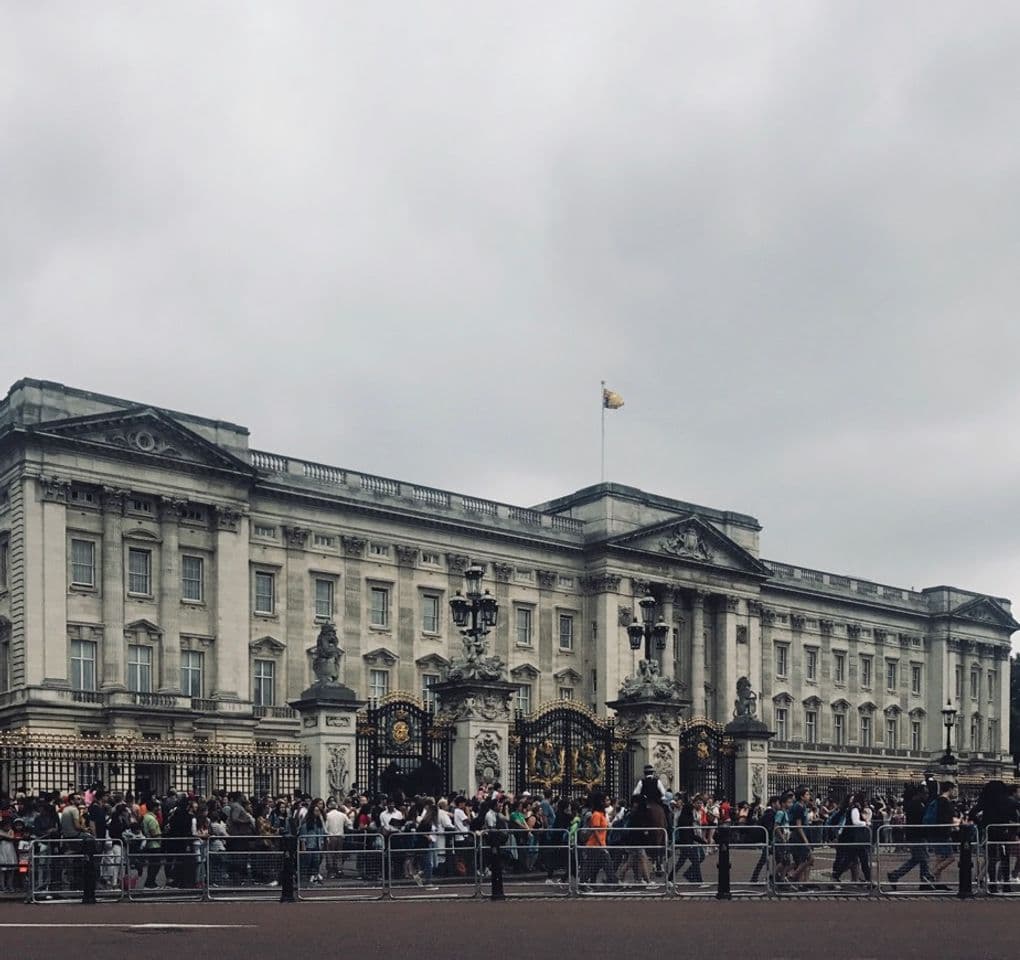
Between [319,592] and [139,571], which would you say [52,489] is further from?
[319,592]

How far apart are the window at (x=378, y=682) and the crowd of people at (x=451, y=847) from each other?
126 ft

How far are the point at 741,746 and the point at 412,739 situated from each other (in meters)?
11.1

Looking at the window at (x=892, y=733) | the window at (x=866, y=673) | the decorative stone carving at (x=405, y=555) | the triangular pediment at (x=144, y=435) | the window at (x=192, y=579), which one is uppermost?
the triangular pediment at (x=144, y=435)

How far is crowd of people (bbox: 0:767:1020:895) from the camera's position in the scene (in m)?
22.3

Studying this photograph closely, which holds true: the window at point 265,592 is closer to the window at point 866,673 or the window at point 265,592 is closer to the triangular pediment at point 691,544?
the triangular pediment at point 691,544

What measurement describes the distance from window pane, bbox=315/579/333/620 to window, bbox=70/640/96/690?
11302mm

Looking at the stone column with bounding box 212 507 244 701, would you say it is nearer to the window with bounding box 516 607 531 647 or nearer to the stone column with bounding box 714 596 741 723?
the window with bounding box 516 607 531 647

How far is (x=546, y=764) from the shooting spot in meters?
36.2

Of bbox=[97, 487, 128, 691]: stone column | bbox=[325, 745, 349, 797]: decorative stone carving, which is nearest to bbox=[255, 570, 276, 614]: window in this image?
bbox=[97, 487, 128, 691]: stone column

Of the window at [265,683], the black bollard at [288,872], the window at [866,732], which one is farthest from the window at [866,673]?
the black bollard at [288,872]

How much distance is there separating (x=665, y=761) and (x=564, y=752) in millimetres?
2731

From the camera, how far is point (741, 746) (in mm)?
41625

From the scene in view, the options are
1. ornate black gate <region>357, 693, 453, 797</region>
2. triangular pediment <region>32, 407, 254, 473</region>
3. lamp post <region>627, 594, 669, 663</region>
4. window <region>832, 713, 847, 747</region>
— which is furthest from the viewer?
window <region>832, 713, 847, 747</region>

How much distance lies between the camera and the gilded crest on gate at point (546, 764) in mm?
35719
